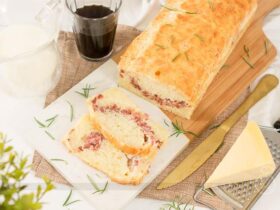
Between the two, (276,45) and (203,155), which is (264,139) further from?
(276,45)

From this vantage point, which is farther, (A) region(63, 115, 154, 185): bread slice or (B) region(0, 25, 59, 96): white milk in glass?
(B) region(0, 25, 59, 96): white milk in glass

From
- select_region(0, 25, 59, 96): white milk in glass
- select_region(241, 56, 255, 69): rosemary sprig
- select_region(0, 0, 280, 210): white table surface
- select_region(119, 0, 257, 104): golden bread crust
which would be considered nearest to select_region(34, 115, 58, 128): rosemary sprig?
select_region(0, 0, 280, 210): white table surface

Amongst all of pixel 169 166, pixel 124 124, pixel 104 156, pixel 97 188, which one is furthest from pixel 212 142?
pixel 97 188

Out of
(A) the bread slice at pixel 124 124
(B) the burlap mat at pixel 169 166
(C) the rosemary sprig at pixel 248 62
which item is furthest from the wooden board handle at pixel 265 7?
(A) the bread slice at pixel 124 124

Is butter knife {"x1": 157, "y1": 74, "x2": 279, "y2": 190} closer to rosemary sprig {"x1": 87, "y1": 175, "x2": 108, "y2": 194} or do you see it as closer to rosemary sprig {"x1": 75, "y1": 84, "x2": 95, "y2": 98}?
rosemary sprig {"x1": 87, "y1": 175, "x2": 108, "y2": 194}

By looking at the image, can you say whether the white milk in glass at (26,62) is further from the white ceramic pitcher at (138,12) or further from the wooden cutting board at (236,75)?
the white ceramic pitcher at (138,12)
